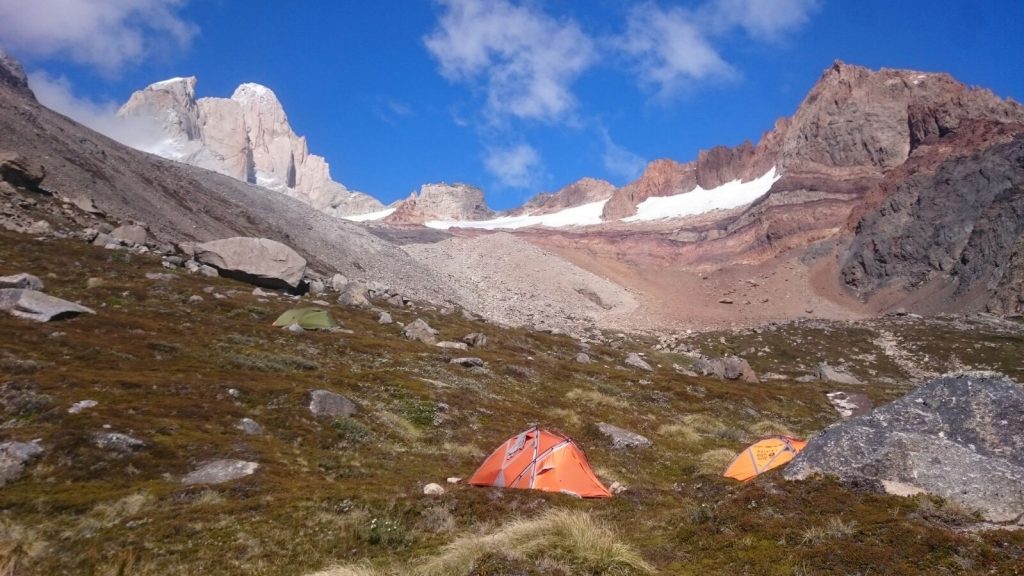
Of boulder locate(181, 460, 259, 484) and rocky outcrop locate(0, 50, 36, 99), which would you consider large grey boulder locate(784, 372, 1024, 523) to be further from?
rocky outcrop locate(0, 50, 36, 99)

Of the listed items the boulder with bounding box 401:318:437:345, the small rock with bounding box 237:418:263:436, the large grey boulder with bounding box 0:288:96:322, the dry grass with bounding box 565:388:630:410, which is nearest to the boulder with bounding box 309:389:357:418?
the small rock with bounding box 237:418:263:436

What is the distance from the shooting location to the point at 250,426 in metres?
21.2

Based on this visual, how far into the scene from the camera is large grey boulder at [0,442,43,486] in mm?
14969

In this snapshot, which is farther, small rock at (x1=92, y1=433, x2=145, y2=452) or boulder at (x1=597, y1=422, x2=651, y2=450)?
boulder at (x1=597, y1=422, x2=651, y2=450)

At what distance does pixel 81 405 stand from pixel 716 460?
25.0 m

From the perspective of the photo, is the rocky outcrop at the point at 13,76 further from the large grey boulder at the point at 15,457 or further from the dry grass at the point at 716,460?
the dry grass at the point at 716,460

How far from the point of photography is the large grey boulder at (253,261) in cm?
5319

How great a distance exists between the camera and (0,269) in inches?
1403

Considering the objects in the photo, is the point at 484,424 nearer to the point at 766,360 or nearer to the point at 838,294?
the point at 766,360

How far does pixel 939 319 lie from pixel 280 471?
420 ft

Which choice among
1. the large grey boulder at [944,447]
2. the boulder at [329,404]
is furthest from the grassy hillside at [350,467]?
the large grey boulder at [944,447]

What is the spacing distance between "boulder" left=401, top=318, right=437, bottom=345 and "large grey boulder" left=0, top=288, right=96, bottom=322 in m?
22.9

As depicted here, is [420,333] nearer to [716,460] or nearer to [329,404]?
[329,404]

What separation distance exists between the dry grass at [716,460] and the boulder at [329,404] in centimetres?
1510
